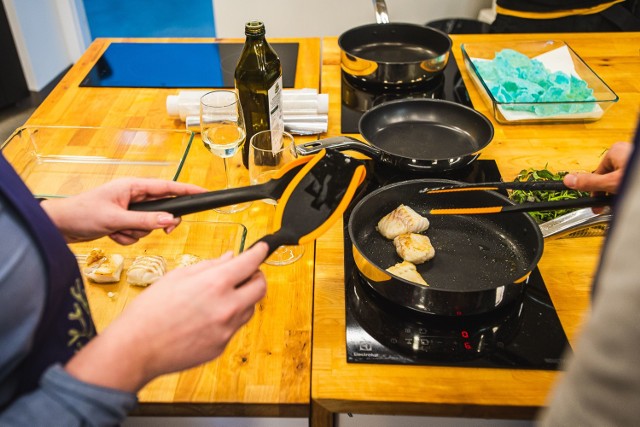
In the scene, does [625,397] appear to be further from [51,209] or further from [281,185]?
[51,209]

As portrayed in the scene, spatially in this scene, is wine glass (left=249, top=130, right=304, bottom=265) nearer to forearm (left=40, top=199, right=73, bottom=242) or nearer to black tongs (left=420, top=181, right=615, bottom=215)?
black tongs (left=420, top=181, right=615, bottom=215)

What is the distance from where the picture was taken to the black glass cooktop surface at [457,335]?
0.85 meters

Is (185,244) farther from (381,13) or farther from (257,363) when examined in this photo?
(381,13)

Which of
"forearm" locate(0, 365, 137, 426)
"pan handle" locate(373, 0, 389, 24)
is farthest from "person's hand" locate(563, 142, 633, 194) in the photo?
"pan handle" locate(373, 0, 389, 24)

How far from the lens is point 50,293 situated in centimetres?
62

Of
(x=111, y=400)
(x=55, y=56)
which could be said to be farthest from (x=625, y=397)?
(x=55, y=56)

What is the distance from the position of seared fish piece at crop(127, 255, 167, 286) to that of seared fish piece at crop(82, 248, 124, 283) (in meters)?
0.02

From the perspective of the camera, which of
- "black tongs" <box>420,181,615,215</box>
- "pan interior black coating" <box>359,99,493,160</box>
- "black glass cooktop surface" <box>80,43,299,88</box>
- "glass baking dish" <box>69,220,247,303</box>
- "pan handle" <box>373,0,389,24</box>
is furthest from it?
"pan handle" <box>373,0,389,24</box>

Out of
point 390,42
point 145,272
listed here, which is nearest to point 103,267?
point 145,272

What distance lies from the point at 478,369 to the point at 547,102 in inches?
34.2

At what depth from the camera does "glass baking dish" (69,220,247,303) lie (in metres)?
1.02

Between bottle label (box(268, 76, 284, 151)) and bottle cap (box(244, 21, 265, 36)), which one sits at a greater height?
bottle cap (box(244, 21, 265, 36))

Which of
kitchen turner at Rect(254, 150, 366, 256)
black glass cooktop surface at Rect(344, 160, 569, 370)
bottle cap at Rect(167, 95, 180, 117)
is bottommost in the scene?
black glass cooktop surface at Rect(344, 160, 569, 370)

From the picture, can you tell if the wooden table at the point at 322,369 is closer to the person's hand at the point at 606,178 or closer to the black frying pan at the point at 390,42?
the person's hand at the point at 606,178
